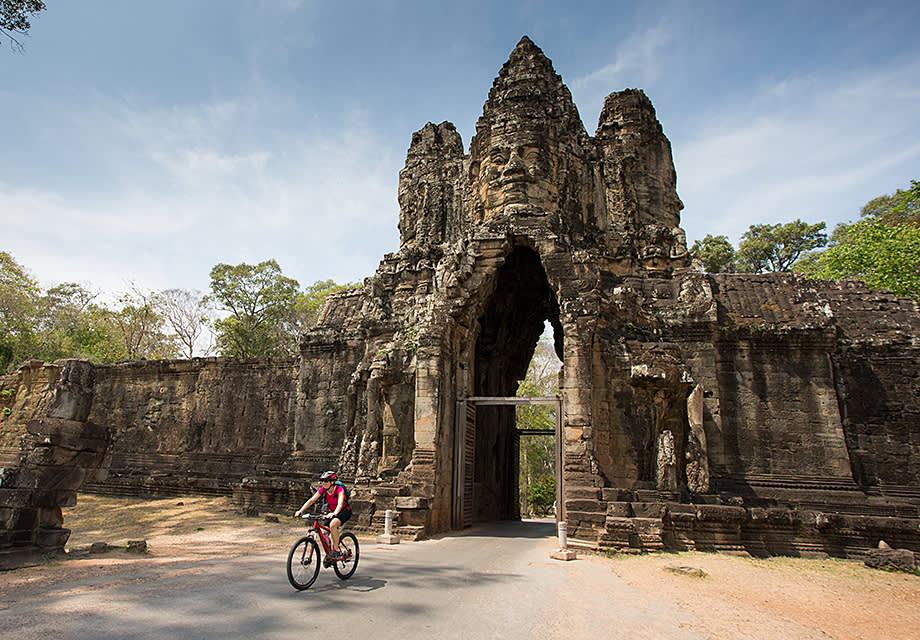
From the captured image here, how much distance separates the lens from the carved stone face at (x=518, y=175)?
14508mm

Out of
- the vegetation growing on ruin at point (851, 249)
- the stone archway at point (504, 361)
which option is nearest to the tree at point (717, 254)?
the vegetation growing on ruin at point (851, 249)

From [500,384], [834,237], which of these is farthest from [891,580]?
[834,237]

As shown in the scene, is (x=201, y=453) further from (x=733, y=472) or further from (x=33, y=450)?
(x=733, y=472)

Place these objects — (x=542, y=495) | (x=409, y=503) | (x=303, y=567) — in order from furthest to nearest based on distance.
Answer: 1. (x=542, y=495)
2. (x=409, y=503)
3. (x=303, y=567)

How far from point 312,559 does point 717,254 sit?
32770 millimetres

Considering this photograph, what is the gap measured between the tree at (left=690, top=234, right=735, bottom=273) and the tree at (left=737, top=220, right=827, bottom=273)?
907 millimetres

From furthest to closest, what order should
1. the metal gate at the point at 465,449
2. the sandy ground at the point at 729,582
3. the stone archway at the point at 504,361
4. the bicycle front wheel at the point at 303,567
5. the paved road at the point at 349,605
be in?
the stone archway at the point at 504,361 < the metal gate at the point at 465,449 < the bicycle front wheel at the point at 303,567 < the sandy ground at the point at 729,582 < the paved road at the point at 349,605

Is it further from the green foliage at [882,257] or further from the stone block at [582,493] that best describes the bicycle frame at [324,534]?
the green foliage at [882,257]

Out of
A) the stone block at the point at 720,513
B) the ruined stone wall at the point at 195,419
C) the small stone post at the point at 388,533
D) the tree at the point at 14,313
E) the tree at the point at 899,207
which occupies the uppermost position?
the tree at the point at 899,207

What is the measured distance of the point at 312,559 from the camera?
6.01 metres

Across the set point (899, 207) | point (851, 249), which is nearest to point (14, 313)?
point (851, 249)

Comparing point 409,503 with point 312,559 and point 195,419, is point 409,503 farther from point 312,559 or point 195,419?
point 195,419

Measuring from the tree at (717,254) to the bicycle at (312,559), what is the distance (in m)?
31.6

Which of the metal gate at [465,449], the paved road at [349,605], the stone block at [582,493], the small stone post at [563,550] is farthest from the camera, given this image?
the metal gate at [465,449]
